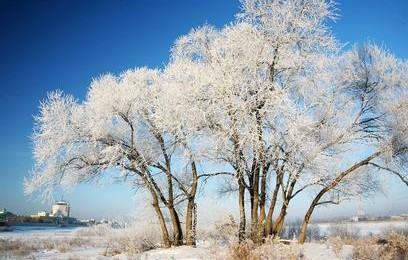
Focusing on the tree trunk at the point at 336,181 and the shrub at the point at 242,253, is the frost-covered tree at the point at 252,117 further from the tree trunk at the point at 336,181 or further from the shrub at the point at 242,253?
the shrub at the point at 242,253

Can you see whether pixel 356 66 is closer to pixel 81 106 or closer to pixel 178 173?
pixel 178 173

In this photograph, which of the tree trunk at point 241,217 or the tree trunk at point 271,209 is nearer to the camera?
the tree trunk at point 241,217

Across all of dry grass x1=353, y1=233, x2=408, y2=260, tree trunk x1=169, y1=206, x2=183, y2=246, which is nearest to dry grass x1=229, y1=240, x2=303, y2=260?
dry grass x1=353, y1=233, x2=408, y2=260

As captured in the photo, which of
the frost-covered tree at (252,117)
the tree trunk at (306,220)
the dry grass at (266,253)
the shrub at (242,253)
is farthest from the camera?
the tree trunk at (306,220)

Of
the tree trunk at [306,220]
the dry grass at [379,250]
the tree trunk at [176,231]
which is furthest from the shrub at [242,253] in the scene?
the tree trunk at [176,231]

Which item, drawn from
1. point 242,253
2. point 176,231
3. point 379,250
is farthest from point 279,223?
point 242,253

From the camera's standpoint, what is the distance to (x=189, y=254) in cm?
1606

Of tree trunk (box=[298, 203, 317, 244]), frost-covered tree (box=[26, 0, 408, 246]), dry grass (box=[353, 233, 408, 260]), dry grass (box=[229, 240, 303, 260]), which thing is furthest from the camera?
tree trunk (box=[298, 203, 317, 244])

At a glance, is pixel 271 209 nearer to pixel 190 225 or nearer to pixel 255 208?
pixel 255 208

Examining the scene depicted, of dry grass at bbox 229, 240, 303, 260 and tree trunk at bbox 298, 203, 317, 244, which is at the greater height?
tree trunk at bbox 298, 203, 317, 244

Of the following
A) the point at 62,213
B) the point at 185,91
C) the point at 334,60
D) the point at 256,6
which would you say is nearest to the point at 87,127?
the point at 185,91

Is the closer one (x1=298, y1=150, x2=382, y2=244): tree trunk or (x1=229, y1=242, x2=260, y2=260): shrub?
(x1=229, y1=242, x2=260, y2=260): shrub

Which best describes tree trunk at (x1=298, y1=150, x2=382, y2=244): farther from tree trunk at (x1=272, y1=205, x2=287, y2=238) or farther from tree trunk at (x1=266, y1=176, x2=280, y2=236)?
tree trunk at (x1=266, y1=176, x2=280, y2=236)

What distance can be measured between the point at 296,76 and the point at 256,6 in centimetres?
349
